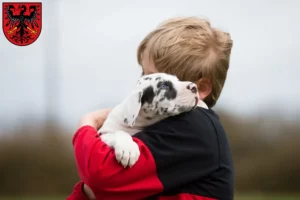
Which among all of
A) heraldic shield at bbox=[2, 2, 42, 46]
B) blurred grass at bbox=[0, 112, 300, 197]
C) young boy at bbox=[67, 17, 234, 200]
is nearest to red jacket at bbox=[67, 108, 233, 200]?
young boy at bbox=[67, 17, 234, 200]

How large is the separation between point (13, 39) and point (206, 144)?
1.86 meters

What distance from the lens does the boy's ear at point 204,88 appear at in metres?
1.36

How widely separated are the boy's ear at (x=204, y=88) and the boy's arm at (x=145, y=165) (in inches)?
7.5

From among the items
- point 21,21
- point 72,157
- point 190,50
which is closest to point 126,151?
point 190,50

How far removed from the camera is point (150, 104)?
126 cm

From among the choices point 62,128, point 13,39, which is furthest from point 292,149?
point 13,39

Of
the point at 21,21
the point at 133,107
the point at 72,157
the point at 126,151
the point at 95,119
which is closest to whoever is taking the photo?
the point at 126,151

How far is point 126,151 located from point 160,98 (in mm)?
188

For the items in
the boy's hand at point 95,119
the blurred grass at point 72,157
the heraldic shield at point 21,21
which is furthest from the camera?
the blurred grass at point 72,157

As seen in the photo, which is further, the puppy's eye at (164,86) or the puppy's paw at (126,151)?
the puppy's eye at (164,86)

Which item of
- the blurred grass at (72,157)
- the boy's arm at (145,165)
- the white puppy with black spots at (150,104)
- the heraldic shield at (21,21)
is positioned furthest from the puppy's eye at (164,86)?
the blurred grass at (72,157)

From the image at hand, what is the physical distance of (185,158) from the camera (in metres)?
1.20

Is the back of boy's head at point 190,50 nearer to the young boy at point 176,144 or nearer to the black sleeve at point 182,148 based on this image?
the young boy at point 176,144

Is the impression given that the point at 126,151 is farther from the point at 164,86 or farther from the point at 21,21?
the point at 21,21
